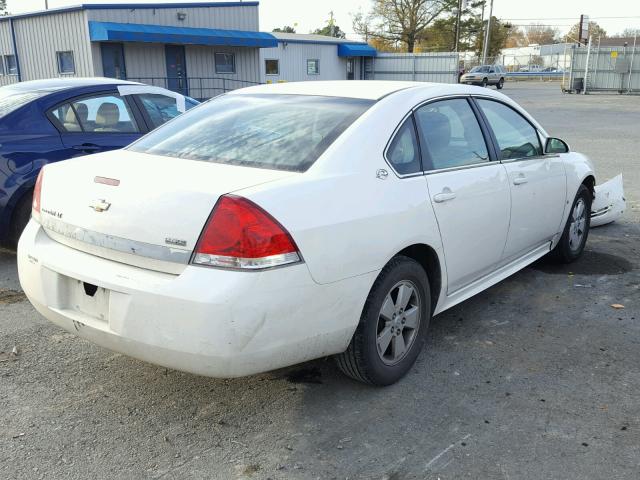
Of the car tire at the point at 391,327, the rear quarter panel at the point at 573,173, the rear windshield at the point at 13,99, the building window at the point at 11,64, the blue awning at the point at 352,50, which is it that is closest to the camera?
the car tire at the point at 391,327

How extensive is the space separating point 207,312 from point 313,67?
36285mm

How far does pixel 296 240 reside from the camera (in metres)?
2.62

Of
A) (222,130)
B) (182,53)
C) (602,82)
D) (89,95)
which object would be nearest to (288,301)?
(222,130)

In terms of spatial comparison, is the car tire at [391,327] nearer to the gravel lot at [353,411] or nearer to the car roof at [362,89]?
the gravel lot at [353,411]

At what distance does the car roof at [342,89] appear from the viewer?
11.7 ft

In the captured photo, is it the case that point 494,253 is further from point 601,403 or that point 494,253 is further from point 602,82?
point 602,82

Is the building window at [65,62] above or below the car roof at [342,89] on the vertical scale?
above

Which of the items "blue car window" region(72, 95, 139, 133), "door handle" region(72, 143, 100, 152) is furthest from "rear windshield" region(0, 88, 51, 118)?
"door handle" region(72, 143, 100, 152)

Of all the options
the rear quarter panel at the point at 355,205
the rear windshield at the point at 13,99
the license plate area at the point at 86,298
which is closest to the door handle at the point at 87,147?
the rear windshield at the point at 13,99

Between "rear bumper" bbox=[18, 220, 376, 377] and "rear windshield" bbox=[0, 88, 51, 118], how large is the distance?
3059mm

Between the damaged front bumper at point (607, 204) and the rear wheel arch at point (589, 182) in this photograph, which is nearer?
the rear wheel arch at point (589, 182)

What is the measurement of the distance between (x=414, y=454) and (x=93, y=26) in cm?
2196

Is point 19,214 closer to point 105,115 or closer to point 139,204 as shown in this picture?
point 105,115

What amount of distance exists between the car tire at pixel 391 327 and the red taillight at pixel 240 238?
71 cm
